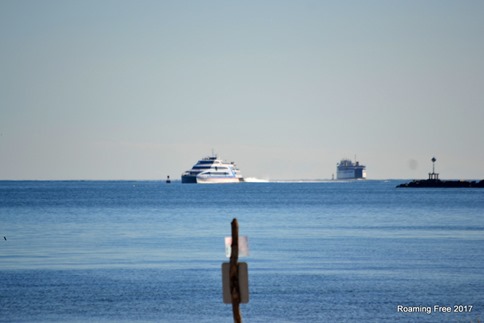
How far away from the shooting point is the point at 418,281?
34156 millimetres

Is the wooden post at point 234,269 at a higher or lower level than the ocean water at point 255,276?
higher

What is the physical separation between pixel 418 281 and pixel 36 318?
13.8 m

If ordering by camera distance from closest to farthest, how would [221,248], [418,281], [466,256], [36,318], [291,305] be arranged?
[36,318] < [291,305] < [418,281] < [466,256] < [221,248]

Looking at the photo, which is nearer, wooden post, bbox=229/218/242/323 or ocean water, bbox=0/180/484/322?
wooden post, bbox=229/218/242/323

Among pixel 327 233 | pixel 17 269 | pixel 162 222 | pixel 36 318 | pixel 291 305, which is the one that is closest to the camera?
pixel 36 318

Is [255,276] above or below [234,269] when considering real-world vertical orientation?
below

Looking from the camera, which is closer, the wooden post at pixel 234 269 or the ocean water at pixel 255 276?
the wooden post at pixel 234 269

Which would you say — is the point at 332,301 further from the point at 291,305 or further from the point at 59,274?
the point at 59,274

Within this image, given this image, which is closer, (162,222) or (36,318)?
(36,318)

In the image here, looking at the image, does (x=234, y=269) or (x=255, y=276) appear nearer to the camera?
(x=234, y=269)

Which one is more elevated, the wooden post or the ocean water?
the wooden post

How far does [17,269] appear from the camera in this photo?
126 feet

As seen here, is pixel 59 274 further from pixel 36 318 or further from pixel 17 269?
pixel 36 318

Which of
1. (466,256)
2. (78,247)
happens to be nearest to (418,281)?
(466,256)
